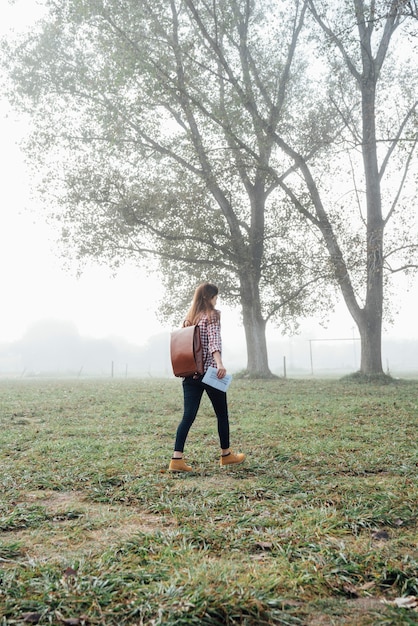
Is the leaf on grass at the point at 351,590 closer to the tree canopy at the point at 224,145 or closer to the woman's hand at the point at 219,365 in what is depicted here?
the woman's hand at the point at 219,365

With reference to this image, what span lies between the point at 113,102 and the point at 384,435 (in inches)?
768

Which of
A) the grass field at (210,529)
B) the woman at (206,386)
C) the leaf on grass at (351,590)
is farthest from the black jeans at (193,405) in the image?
the leaf on grass at (351,590)

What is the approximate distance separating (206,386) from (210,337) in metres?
0.61

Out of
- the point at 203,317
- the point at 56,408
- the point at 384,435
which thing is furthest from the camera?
the point at 56,408

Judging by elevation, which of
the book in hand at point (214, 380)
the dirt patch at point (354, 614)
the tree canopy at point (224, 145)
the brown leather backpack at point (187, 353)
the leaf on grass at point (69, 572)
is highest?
the tree canopy at point (224, 145)

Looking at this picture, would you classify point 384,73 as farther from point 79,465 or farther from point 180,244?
point 79,465

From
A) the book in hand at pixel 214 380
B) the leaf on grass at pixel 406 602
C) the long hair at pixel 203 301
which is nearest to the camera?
the leaf on grass at pixel 406 602

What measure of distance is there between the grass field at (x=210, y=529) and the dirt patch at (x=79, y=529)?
17mm

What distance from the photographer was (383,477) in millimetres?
5703

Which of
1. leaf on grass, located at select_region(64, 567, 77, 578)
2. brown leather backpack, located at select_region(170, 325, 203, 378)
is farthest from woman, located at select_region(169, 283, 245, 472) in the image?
leaf on grass, located at select_region(64, 567, 77, 578)

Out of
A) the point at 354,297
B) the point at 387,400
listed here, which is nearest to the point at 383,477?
the point at 387,400

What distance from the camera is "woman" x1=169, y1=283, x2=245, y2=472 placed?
6.12m

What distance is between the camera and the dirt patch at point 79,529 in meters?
3.65

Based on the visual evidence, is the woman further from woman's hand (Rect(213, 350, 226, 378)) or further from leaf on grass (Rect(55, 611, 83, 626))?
leaf on grass (Rect(55, 611, 83, 626))
